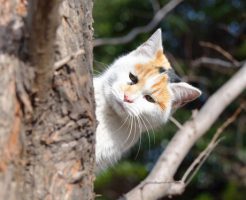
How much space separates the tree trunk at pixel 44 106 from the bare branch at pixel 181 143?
1.77 ft

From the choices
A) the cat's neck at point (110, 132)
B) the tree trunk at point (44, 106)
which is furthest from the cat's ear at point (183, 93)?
the tree trunk at point (44, 106)

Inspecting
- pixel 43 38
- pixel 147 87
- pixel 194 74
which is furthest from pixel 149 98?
pixel 194 74

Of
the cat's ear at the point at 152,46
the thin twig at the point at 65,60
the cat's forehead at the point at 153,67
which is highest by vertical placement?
the cat's ear at the point at 152,46

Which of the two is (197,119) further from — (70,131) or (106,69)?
(70,131)

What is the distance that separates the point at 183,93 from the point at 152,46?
231 millimetres

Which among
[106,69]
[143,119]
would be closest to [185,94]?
[143,119]

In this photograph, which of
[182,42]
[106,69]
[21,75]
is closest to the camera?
[21,75]

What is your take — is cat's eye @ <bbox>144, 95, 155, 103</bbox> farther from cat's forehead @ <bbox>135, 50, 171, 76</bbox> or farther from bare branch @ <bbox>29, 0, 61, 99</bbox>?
bare branch @ <bbox>29, 0, 61, 99</bbox>

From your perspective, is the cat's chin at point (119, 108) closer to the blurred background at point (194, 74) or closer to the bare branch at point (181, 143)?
the bare branch at point (181, 143)

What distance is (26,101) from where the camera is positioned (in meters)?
0.98

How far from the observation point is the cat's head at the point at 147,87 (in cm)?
196

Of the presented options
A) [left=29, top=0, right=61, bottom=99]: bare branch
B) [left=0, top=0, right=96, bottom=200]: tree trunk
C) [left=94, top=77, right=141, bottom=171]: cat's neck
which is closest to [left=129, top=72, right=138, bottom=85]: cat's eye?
[left=94, top=77, right=141, bottom=171]: cat's neck

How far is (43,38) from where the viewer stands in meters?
0.91

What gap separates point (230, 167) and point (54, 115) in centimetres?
314
